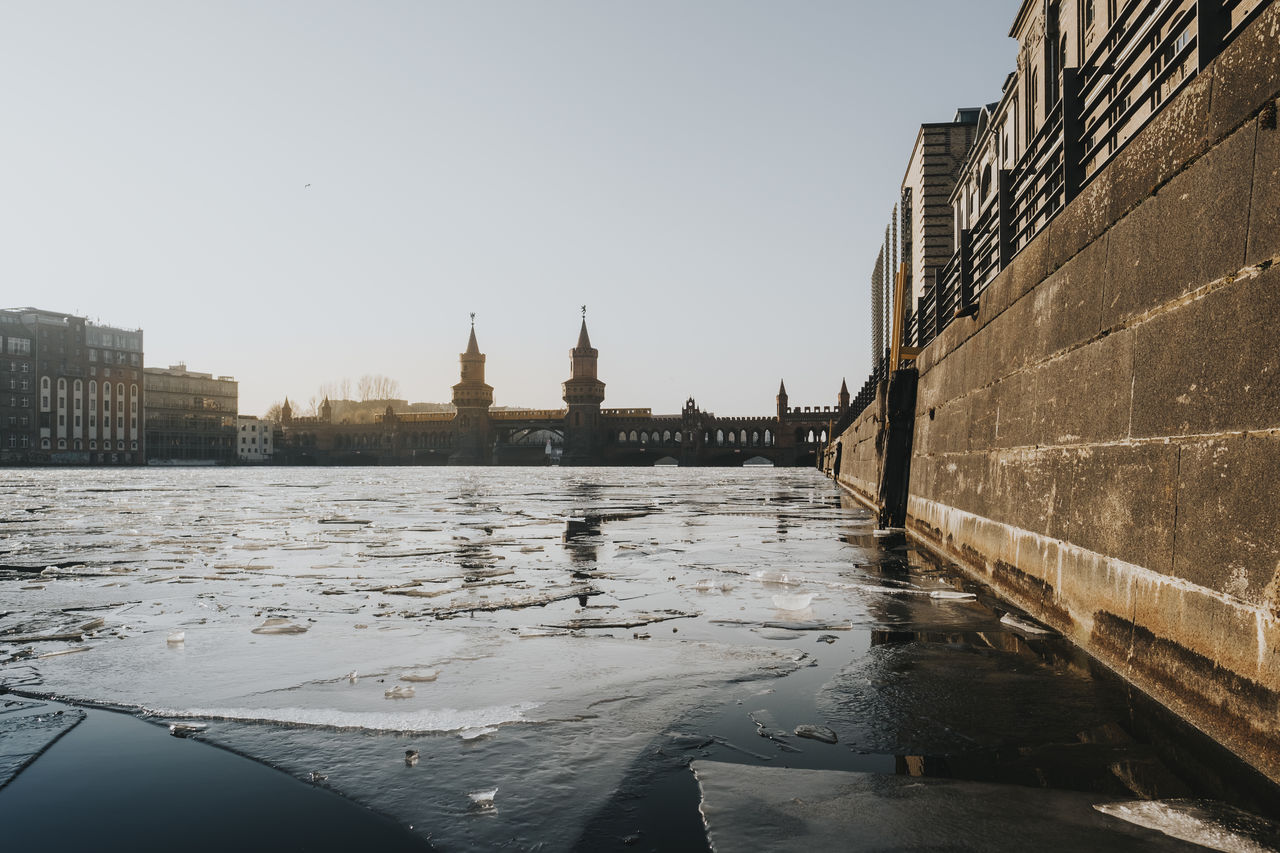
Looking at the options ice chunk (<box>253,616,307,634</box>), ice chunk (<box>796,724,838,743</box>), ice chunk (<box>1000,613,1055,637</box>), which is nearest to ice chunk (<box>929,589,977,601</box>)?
ice chunk (<box>1000,613,1055,637</box>)

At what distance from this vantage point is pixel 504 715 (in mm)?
3354

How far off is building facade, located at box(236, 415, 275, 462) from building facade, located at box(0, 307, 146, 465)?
16663 millimetres

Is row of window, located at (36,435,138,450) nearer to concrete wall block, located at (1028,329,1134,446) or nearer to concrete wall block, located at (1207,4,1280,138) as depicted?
concrete wall block, located at (1028,329,1134,446)

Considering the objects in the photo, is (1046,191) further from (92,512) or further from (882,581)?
(92,512)

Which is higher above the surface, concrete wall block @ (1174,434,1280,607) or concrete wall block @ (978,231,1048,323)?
concrete wall block @ (978,231,1048,323)

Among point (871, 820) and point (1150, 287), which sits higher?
point (1150, 287)

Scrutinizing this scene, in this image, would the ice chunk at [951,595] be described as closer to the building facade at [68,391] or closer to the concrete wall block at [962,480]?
the concrete wall block at [962,480]

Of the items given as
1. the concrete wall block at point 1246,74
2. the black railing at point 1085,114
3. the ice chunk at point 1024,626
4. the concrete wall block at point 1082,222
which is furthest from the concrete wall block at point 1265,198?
the ice chunk at point 1024,626

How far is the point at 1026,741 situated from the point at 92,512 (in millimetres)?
18230

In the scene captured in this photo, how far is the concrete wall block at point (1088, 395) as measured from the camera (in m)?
4.29

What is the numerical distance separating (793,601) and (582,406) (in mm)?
116767

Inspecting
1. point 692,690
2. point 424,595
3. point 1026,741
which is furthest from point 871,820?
point 424,595

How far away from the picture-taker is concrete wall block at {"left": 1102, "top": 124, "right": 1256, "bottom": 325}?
10.7 ft

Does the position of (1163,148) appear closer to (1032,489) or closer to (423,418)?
(1032,489)
